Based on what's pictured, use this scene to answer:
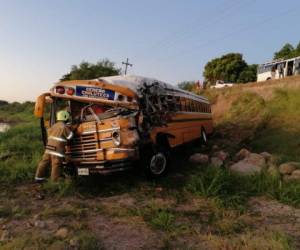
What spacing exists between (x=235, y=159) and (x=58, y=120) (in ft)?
18.3

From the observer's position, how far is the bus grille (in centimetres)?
741

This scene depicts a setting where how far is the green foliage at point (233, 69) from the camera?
47.8 meters

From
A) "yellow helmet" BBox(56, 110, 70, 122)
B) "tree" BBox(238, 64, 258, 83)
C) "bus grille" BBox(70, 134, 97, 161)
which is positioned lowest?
"bus grille" BBox(70, 134, 97, 161)

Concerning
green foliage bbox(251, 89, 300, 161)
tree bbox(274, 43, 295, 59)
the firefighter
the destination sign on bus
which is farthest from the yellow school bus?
tree bbox(274, 43, 295, 59)

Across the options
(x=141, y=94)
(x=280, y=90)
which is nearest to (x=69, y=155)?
(x=141, y=94)

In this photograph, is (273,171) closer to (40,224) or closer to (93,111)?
(93,111)

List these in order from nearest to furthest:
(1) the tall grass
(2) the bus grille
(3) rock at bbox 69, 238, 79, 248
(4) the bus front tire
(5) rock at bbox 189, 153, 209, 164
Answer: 1. (3) rock at bbox 69, 238, 79, 248
2. (1) the tall grass
3. (2) the bus grille
4. (4) the bus front tire
5. (5) rock at bbox 189, 153, 209, 164

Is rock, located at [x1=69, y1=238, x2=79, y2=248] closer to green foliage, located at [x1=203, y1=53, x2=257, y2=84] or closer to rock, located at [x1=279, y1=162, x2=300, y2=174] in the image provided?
rock, located at [x1=279, y1=162, x2=300, y2=174]

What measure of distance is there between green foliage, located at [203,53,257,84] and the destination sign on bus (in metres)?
42.4

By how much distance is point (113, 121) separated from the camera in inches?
286

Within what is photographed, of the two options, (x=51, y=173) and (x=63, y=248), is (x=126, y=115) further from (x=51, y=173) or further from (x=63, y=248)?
(x=63, y=248)

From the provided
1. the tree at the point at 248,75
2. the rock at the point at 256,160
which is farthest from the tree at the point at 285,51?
the rock at the point at 256,160

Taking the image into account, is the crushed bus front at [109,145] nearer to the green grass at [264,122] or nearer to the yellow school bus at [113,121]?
the yellow school bus at [113,121]

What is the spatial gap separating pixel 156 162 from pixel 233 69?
42.9 m
